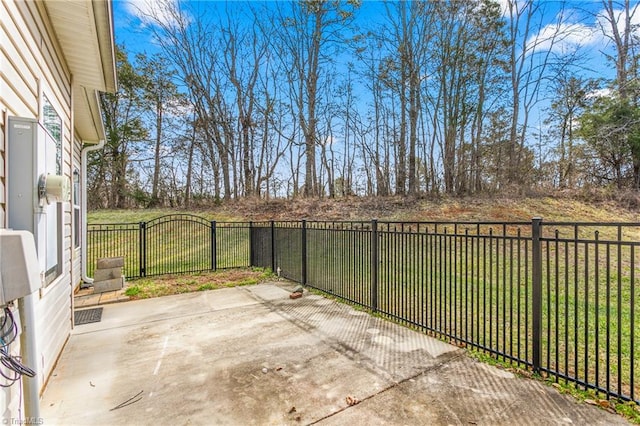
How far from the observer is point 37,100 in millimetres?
2297

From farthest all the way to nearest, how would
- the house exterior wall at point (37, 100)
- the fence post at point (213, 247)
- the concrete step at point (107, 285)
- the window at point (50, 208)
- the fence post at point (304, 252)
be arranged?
the fence post at point (213, 247) < the fence post at point (304, 252) < the concrete step at point (107, 285) < the window at point (50, 208) < the house exterior wall at point (37, 100)

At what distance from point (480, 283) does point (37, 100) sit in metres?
6.93

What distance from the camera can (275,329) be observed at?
149 inches

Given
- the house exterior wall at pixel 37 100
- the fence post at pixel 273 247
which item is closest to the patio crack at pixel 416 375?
the house exterior wall at pixel 37 100

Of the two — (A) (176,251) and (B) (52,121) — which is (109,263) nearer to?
(A) (176,251)

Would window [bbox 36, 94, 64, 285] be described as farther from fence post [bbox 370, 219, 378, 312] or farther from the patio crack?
fence post [bbox 370, 219, 378, 312]

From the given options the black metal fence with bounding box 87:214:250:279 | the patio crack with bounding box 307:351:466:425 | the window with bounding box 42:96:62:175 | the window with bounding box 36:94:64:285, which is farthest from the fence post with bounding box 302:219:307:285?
the window with bounding box 42:96:62:175

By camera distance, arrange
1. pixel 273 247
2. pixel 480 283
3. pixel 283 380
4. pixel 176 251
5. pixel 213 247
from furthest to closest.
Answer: pixel 176 251 < pixel 213 247 < pixel 273 247 < pixel 480 283 < pixel 283 380

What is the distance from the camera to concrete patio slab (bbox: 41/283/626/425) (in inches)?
83.5

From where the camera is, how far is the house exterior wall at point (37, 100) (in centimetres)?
171

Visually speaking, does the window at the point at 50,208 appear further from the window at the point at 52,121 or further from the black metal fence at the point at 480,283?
the black metal fence at the point at 480,283

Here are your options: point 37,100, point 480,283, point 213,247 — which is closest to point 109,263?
point 213,247

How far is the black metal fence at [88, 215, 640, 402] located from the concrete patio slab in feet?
1.28

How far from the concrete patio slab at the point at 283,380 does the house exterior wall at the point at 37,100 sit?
406mm
